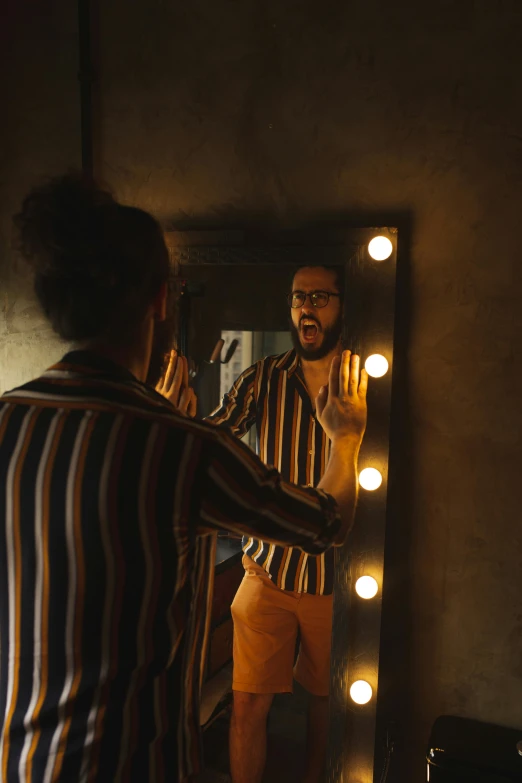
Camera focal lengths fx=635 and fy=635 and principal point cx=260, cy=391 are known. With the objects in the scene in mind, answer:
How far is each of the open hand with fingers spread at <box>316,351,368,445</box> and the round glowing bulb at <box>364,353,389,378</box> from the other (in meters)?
0.02

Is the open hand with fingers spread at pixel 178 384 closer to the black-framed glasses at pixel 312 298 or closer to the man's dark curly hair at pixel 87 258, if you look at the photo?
the black-framed glasses at pixel 312 298

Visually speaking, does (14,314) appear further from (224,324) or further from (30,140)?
(224,324)

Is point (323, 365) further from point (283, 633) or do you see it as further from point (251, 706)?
point (251, 706)

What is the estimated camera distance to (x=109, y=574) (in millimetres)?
728

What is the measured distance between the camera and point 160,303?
2.81ft

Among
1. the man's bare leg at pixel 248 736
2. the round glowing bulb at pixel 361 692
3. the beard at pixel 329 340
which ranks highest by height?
the beard at pixel 329 340

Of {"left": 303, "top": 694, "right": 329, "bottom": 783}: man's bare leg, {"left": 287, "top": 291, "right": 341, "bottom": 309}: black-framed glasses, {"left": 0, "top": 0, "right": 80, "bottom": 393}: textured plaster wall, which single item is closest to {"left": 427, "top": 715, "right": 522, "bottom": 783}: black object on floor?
{"left": 303, "top": 694, "right": 329, "bottom": 783}: man's bare leg

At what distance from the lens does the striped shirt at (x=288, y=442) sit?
4.25ft

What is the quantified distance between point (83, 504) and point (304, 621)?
2.52 ft

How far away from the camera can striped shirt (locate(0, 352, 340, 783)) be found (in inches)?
28.4

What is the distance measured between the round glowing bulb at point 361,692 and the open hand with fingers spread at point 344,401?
0.55m

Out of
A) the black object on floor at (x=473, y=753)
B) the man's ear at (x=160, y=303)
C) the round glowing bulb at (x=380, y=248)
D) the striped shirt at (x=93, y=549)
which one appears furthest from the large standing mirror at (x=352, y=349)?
the striped shirt at (x=93, y=549)

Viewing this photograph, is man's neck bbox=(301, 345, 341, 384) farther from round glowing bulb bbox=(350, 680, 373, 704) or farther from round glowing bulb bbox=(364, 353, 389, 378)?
round glowing bulb bbox=(350, 680, 373, 704)

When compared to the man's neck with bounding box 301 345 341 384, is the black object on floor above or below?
below
